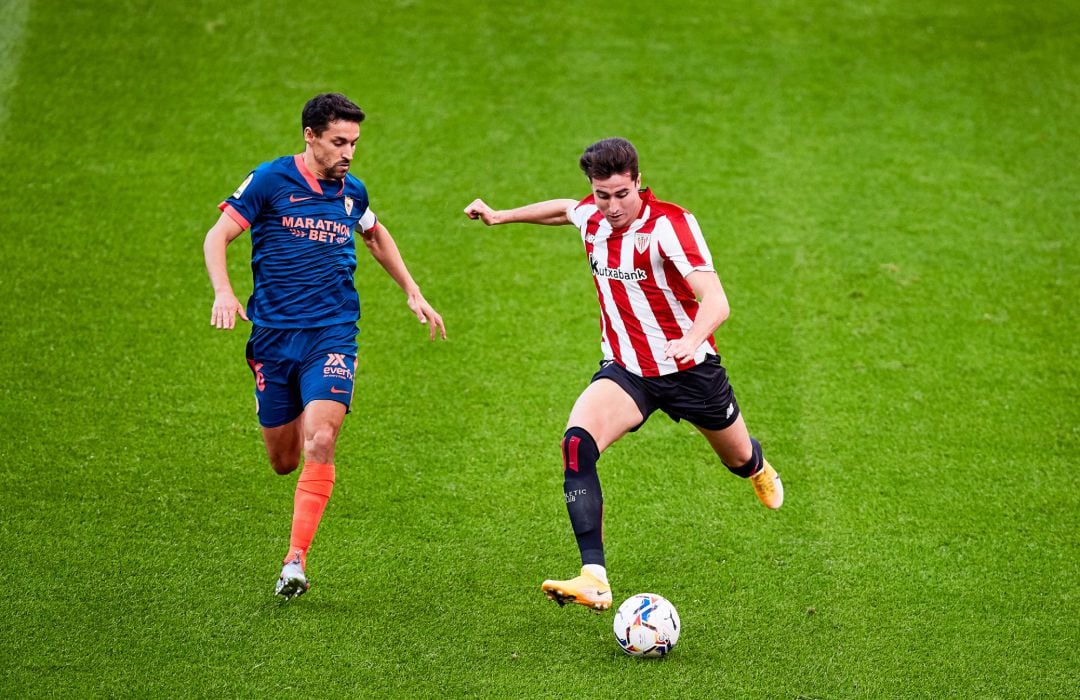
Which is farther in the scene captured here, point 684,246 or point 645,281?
point 645,281

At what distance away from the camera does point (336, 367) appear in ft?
16.6

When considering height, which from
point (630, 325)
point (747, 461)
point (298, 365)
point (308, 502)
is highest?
point (630, 325)

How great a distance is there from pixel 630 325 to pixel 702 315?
64 cm

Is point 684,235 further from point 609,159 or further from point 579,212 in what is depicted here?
point 579,212

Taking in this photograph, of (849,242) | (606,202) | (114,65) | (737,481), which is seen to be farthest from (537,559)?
(114,65)

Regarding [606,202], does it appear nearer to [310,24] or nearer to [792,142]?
[792,142]

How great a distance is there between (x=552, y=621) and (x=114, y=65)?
7697mm

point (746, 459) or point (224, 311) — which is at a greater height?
point (224, 311)

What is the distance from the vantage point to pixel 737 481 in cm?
633

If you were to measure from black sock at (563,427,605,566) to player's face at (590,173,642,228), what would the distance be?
3.25ft

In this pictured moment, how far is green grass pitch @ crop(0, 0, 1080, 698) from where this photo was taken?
16.1 ft

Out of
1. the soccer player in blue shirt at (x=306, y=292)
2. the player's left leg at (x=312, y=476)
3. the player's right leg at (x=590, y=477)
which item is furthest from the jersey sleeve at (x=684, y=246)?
the player's left leg at (x=312, y=476)

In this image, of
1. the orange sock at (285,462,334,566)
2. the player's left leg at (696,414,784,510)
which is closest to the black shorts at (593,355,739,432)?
the player's left leg at (696,414,784,510)

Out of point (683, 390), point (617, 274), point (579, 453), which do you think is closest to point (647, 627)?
point (579, 453)
